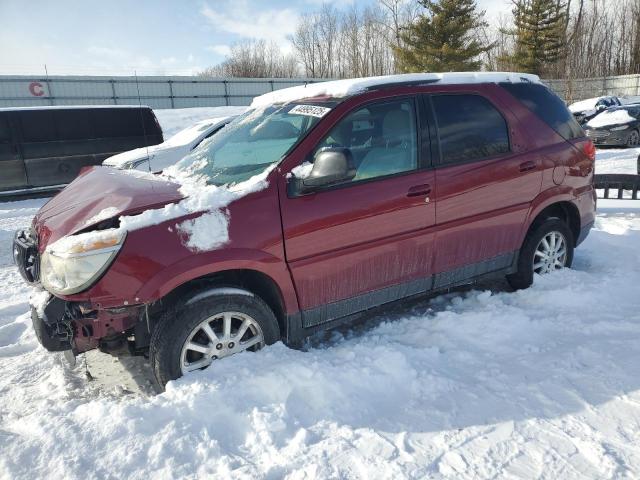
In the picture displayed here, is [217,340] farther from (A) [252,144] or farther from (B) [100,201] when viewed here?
(A) [252,144]

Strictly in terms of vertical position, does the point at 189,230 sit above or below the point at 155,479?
above

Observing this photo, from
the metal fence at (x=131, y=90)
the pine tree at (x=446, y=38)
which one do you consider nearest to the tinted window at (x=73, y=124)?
the metal fence at (x=131, y=90)

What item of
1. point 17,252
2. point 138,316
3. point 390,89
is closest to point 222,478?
point 138,316

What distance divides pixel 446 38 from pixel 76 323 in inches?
1424

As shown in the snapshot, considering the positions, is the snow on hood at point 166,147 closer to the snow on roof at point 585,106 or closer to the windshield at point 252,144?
the windshield at point 252,144

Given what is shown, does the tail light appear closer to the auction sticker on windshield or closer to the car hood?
the auction sticker on windshield

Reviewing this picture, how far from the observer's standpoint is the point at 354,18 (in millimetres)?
51156

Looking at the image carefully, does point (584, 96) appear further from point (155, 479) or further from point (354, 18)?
point (155, 479)

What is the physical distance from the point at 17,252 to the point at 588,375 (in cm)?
379

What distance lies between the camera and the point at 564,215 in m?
4.48

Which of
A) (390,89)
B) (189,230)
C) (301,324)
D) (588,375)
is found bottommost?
(588,375)

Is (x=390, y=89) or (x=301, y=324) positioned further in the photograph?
(x=390, y=89)

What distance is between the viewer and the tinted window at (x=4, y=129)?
33.5 ft

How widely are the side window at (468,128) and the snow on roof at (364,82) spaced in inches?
6.7
